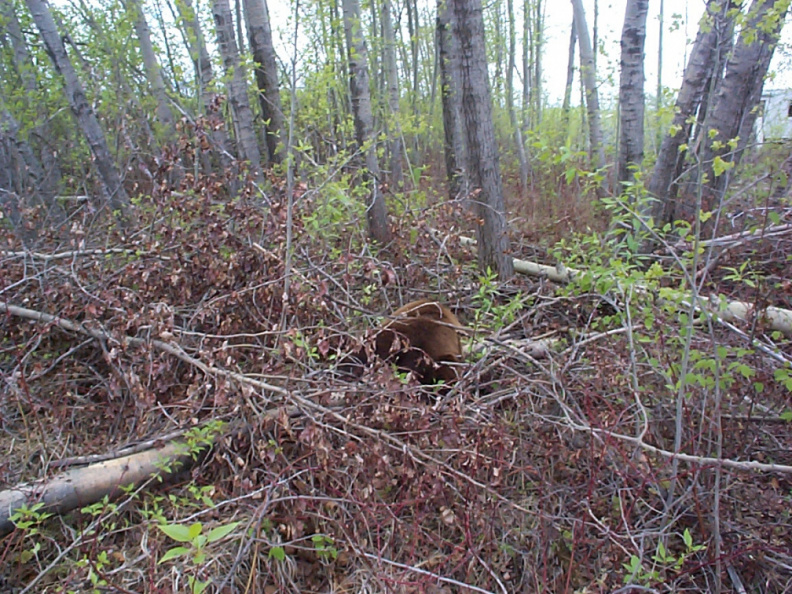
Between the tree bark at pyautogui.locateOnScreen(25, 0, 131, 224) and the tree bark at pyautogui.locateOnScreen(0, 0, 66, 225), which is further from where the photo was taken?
the tree bark at pyautogui.locateOnScreen(0, 0, 66, 225)

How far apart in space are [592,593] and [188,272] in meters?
3.02

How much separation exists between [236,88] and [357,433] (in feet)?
15.9

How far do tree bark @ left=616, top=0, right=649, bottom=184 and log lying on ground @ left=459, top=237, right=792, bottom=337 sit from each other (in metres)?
1.39

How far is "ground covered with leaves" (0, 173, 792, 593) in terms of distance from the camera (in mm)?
2385

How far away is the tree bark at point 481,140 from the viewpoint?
4086mm

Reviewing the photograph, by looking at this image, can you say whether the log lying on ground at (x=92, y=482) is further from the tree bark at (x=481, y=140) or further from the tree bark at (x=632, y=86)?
the tree bark at (x=632, y=86)

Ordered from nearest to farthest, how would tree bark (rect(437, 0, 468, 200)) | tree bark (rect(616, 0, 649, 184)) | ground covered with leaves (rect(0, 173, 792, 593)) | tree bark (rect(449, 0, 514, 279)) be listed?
ground covered with leaves (rect(0, 173, 792, 593)), tree bark (rect(449, 0, 514, 279)), tree bark (rect(616, 0, 649, 184)), tree bark (rect(437, 0, 468, 200))

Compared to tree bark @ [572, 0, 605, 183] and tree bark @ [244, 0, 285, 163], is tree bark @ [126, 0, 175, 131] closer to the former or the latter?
tree bark @ [244, 0, 285, 163]

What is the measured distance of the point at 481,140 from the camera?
430 cm

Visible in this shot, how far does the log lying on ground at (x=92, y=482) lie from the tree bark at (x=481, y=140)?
2765 millimetres

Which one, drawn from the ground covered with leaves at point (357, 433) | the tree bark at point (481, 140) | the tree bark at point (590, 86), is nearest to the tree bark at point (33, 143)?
the ground covered with leaves at point (357, 433)

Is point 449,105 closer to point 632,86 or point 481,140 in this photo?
point 632,86

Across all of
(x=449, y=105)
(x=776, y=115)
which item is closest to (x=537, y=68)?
(x=776, y=115)

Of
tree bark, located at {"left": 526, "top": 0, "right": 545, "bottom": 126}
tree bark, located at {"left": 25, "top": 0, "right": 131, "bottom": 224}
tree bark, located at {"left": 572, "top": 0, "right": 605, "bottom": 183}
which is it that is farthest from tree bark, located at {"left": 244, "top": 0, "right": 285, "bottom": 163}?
tree bark, located at {"left": 526, "top": 0, "right": 545, "bottom": 126}
